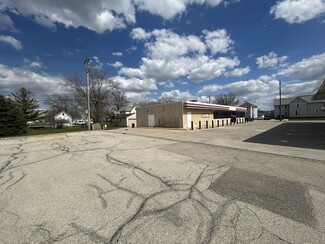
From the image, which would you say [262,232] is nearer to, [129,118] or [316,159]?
[316,159]

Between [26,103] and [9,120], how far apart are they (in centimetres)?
1708

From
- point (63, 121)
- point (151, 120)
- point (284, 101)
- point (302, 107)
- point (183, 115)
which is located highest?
point (284, 101)

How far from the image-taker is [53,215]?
9.08ft

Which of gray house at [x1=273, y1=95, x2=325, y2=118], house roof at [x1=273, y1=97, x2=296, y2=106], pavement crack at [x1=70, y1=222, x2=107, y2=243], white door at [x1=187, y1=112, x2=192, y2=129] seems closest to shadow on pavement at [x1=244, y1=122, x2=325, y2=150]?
white door at [x1=187, y1=112, x2=192, y2=129]

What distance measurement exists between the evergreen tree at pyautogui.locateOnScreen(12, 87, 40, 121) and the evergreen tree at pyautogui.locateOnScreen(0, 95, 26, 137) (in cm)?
1502

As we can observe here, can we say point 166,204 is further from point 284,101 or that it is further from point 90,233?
point 284,101

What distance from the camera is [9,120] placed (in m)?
18.9

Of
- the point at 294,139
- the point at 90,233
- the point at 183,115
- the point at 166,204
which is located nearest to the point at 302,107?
the point at 183,115

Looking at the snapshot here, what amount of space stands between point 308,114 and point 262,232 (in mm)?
72197

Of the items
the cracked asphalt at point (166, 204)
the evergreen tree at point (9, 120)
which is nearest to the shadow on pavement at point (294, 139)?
the cracked asphalt at point (166, 204)

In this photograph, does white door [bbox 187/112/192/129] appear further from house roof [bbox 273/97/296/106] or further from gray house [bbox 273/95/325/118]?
house roof [bbox 273/97/296/106]

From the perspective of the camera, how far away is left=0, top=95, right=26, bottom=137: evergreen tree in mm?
18328

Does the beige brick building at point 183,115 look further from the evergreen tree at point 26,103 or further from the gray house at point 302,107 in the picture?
the gray house at point 302,107

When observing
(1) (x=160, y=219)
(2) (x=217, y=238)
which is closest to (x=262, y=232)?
(2) (x=217, y=238)
